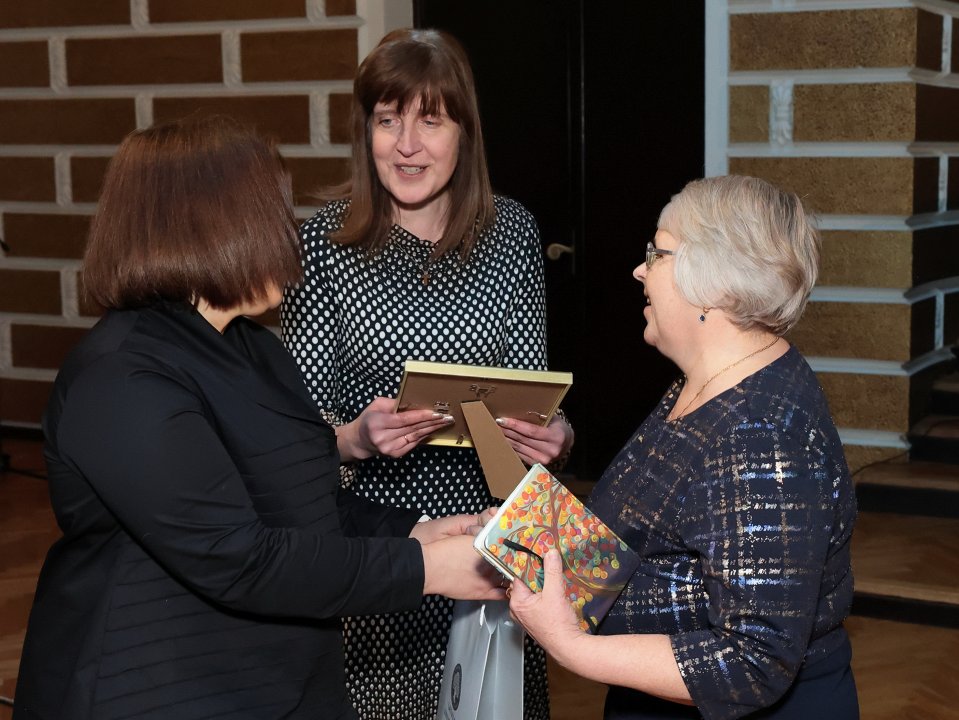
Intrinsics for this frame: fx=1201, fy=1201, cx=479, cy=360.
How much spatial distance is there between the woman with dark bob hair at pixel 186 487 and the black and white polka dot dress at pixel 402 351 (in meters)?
0.72

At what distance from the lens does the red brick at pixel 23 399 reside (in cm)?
738

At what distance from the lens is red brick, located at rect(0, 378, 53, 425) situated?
291 inches

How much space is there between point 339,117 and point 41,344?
2.60m

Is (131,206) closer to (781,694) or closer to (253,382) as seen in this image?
(253,382)

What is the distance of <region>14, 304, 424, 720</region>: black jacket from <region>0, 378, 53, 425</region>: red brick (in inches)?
239

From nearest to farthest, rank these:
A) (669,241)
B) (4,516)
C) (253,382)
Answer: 1. (253,382)
2. (669,241)
3. (4,516)

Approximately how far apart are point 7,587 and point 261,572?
391cm

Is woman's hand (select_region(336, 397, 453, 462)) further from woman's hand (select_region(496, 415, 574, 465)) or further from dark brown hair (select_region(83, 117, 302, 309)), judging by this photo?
dark brown hair (select_region(83, 117, 302, 309))

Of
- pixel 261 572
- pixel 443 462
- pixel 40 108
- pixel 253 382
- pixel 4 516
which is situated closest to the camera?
pixel 261 572

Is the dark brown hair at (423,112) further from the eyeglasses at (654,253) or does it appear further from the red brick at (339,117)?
the red brick at (339,117)

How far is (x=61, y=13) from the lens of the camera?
6.80 m

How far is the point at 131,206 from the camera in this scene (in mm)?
1614

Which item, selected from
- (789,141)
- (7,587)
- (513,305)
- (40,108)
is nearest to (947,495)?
(789,141)

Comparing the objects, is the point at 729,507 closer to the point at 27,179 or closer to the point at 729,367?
the point at 729,367
